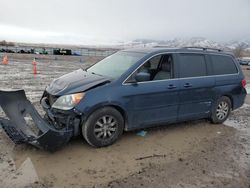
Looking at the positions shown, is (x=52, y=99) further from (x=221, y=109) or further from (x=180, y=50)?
(x=221, y=109)

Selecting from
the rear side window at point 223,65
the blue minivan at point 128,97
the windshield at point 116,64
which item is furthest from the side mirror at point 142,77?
the rear side window at point 223,65

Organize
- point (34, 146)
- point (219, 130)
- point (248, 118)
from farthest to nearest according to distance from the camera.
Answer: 1. point (248, 118)
2. point (219, 130)
3. point (34, 146)

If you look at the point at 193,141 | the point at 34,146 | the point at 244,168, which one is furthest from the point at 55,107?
the point at 244,168

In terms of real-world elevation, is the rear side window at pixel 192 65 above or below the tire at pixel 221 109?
above

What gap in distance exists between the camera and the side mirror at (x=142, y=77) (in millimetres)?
5133

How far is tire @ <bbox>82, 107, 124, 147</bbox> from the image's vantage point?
4617 mm

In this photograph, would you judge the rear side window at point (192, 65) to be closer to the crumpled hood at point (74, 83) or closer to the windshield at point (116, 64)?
the windshield at point (116, 64)

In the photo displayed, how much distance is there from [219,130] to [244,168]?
188 cm

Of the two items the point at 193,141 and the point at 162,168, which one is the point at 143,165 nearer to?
the point at 162,168

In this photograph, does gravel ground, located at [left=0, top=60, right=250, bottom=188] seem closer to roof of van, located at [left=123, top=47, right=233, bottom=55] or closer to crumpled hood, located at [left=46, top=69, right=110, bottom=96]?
crumpled hood, located at [left=46, top=69, right=110, bottom=96]

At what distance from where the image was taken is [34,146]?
15.2ft

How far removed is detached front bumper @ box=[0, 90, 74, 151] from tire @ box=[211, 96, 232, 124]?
12.1 feet

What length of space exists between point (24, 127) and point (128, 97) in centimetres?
206

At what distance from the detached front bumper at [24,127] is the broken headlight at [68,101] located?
1.20ft
